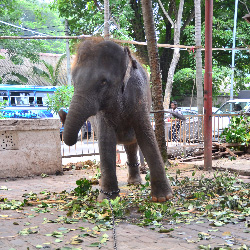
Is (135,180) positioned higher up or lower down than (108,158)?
lower down

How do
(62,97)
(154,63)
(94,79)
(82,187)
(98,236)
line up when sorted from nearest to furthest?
→ (98,236) → (94,79) → (82,187) → (154,63) → (62,97)

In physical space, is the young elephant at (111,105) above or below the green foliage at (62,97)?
below

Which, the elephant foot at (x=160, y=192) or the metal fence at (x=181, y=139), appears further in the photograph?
the metal fence at (x=181, y=139)

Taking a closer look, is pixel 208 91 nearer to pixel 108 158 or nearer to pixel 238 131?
pixel 238 131

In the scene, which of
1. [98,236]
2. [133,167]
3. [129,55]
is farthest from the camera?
[133,167]

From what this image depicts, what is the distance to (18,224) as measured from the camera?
4.64 m

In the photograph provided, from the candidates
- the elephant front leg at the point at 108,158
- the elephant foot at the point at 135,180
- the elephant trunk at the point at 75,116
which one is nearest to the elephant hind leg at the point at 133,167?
the elephant foot at the point at 135,180

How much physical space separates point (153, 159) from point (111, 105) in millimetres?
1083

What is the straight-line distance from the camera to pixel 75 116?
15.7 ft

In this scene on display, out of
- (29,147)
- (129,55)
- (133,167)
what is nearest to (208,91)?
(133,167)

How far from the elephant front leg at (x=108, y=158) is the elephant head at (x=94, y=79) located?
1.44ft

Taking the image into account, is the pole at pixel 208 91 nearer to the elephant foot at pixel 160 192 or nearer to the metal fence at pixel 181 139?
the metal fence at pixel 181 139

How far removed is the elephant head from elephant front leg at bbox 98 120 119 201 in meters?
0.44

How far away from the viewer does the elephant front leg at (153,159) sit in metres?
5.84
